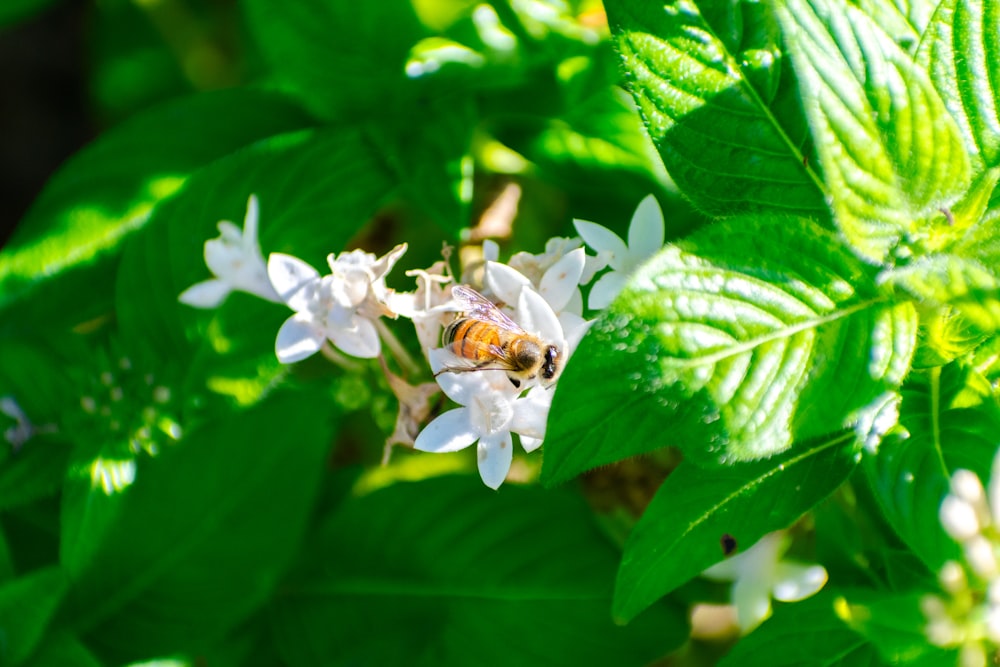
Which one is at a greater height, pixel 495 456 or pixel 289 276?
pixel 289 276

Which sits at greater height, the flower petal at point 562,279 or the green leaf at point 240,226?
the flower petal at point 562,279

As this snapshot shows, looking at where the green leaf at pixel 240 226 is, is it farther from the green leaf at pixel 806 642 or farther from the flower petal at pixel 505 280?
the green leaf at pixel 806 642

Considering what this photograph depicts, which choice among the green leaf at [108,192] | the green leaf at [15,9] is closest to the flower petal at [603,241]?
the green leaf at [108,192]

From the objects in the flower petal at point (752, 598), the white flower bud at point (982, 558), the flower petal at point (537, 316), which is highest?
the flower petal at point (537, 316)

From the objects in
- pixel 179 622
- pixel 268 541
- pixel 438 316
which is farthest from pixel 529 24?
pixel 179 622

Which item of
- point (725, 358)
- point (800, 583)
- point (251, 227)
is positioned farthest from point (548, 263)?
point (800, 583)

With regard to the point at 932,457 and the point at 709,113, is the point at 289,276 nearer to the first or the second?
the point at 709,113
